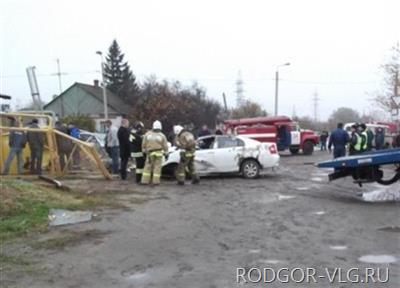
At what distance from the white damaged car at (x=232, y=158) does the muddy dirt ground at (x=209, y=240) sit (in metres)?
3.76

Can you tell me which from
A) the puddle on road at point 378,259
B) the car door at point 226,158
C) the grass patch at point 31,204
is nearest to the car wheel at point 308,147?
the car door at point 226,158

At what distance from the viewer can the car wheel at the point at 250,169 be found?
17.9m

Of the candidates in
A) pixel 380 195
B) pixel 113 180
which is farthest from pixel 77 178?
pixel 380 195

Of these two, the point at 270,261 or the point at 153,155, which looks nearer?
the point at 270,261

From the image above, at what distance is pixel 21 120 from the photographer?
16.6m

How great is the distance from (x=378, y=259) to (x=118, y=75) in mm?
81634

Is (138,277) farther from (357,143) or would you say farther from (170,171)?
(357,143)

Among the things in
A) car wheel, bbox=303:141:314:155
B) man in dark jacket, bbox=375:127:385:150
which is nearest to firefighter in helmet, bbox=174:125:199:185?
man in dark jacket, bbox=375:127:385:150

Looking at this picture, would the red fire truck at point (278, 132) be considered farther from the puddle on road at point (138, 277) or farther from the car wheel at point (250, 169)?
the puddle on road at point (138, 277)

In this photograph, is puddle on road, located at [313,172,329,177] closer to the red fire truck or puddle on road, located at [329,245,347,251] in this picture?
puddle on road, located at [329,245,347,251]

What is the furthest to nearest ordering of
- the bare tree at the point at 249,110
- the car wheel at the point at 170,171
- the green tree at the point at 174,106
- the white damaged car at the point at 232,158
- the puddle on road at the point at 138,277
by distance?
the bare tree at the point at 249,110 < the green tree at the point at 174,106 < the white damaged car at the point at 232,158 < the car wheel at the point at 170,171 < the puddle on road at the point at 138,277

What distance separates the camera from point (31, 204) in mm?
10922

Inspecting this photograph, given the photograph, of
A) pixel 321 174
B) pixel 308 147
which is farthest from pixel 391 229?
pixel 308 147

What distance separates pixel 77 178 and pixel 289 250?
9684 millimetres
